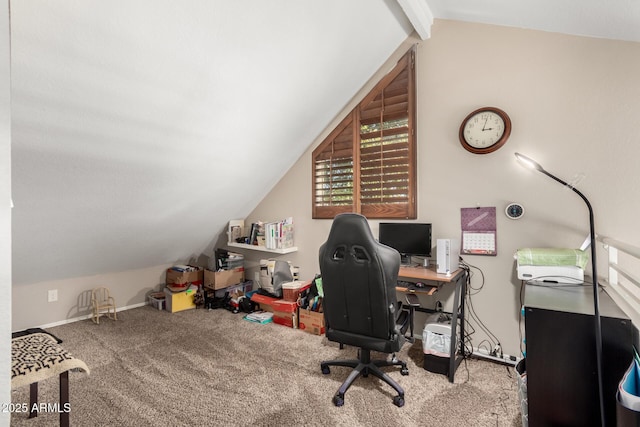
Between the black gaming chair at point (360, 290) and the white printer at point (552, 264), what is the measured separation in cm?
96

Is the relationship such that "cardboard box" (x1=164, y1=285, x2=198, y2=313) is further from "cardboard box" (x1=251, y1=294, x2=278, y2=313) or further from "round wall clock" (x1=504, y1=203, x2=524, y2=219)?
"round wall clock" (x1=504, y1=203, x2=524, y2=219)

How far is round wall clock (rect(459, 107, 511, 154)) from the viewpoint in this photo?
247 cm

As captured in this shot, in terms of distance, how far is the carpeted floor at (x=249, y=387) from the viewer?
1.83 metres

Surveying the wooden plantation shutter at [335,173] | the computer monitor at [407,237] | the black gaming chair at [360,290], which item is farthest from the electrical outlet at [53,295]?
the computer monitor at [407,237]

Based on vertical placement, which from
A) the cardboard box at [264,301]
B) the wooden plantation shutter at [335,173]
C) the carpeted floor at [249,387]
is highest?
the wooden plantation shutter at [335,173]

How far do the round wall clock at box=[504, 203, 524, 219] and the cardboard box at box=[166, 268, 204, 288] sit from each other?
3534 mm

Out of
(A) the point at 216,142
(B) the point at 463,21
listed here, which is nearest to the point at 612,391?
(B) the point at 463,21

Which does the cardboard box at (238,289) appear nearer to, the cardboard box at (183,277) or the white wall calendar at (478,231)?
the cardboard box at (183,277)

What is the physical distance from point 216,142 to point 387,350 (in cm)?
211

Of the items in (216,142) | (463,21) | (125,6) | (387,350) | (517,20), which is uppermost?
(463,21)

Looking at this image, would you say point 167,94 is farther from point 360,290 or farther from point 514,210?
point 514,210

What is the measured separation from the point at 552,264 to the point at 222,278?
333cm

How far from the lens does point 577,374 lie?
137 cm

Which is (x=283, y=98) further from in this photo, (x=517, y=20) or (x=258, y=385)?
(x=258, y=385)
